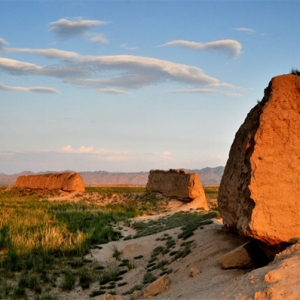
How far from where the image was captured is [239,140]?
11.3m

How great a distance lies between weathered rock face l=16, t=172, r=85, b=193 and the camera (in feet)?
148

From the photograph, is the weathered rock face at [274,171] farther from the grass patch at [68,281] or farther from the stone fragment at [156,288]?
the grass patch at [68,281]

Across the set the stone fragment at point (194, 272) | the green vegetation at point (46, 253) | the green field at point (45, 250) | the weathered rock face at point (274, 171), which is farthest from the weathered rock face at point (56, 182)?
the weathered rock face at point (274, 171)

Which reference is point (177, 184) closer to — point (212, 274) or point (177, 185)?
point (177, 185)

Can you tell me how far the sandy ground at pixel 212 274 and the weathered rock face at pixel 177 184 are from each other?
52.6 ft

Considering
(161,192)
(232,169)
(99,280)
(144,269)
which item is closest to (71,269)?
(99,280)

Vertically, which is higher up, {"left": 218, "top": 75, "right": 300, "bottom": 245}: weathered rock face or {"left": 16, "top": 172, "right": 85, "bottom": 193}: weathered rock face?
{"left": 218, "top": 75, "right": 300, "bottom": 245}: weathered rock face

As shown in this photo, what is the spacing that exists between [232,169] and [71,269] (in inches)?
270

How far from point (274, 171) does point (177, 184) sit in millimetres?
26650

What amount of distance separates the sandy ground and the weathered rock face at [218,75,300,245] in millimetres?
614

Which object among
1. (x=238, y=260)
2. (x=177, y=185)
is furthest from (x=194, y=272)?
(x=177, y=185)

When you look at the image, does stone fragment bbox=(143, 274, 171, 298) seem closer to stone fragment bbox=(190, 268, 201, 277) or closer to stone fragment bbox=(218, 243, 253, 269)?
stone fragment bbox=(190, 268, 201, 277)

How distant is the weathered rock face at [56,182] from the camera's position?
45094 millimetres

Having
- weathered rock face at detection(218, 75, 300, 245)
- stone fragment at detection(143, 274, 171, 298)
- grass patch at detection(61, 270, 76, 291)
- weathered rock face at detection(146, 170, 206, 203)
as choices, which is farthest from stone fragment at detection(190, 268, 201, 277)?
weathered rock face at detection(146, 170, 206, 203)
